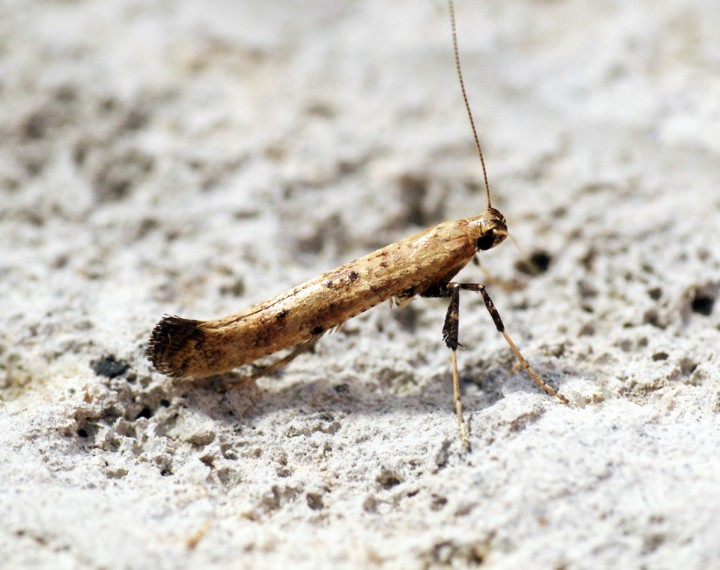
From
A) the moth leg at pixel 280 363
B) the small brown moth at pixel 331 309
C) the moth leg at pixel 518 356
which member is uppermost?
the small brown moth at pixel 331 309

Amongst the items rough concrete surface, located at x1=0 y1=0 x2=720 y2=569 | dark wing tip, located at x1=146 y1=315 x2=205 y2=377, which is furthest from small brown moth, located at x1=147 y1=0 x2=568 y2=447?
rough concrete surface, located at x1=0 y1=0 x2=720 y2=569

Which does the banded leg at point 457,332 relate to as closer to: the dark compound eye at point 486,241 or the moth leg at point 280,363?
the dark compound eye at point 486,241

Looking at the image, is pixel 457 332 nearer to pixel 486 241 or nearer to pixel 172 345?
pixel 486 241

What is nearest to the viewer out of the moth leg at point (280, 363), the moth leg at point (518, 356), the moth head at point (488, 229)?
the moth leg at point (518, 356)

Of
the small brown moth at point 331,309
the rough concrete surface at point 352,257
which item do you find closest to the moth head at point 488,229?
the small brown moth at point 331,309

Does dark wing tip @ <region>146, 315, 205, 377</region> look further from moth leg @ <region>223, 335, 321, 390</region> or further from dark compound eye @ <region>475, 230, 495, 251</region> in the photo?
dark compound eye @ <region>475, 230, 495, 251</region>

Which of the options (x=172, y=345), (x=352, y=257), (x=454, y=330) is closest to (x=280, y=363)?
(x=172, y=345)

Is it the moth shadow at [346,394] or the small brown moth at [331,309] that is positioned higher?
the small brown moth at [331,309]

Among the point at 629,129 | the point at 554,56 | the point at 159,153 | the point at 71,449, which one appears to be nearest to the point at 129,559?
the point at 71,449
